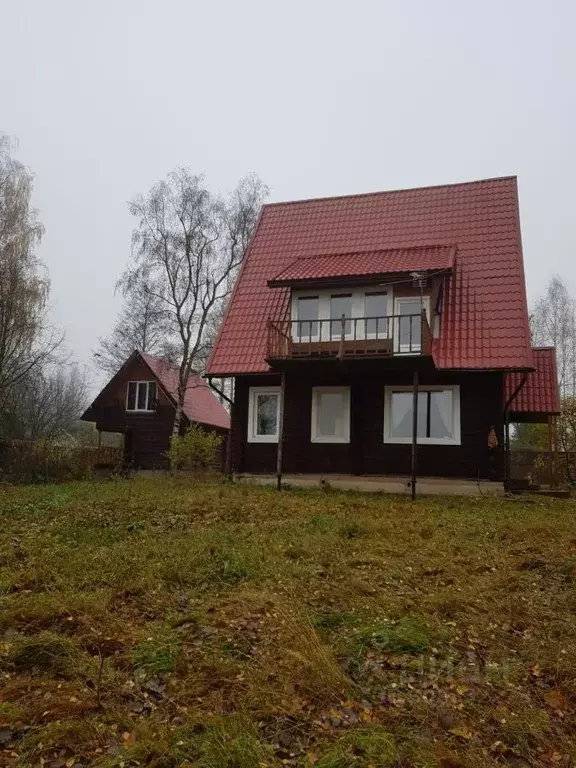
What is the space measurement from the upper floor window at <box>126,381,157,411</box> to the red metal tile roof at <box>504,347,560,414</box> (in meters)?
17.0

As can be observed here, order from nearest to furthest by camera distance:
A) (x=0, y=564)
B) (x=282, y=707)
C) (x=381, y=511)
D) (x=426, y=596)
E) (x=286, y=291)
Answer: (x=282, y=707) < (x=426, y=596) < (x=0, y=564) < (x=381, y=511) < (x=286, y=291)

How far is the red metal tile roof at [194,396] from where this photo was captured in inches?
1040

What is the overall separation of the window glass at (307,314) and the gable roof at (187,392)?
955 centimetres

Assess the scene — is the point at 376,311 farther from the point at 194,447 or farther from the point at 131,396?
the point at 131,396

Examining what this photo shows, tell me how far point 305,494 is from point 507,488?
16.3 ft

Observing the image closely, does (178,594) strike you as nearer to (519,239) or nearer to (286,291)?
(286,291)

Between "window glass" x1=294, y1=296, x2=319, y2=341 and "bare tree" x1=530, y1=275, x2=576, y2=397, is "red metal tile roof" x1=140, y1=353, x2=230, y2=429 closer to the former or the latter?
"window glass" x1=294, y1=296, x2=319, y2=341

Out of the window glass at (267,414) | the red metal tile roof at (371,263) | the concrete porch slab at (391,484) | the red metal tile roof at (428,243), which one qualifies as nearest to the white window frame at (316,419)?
the concrete porch slab at (391,484)

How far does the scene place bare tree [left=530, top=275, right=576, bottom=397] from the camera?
30.5 metres

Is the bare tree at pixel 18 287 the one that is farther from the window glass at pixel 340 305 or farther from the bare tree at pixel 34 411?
the window glass at pixel 340 305

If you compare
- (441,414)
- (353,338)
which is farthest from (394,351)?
(441,414)

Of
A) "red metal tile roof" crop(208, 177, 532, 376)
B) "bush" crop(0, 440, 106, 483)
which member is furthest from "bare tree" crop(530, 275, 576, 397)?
"bush" crop(0, 440, 106, 483)

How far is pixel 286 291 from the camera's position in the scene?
17172 millimetres

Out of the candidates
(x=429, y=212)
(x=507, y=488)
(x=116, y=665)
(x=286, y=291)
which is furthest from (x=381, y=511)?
(x=429, y=212)
